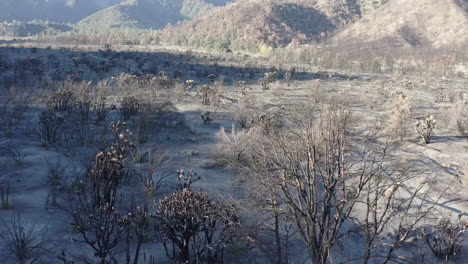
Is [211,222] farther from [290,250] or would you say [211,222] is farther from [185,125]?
[185,125]

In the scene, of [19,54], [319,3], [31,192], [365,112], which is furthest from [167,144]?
[319,3]

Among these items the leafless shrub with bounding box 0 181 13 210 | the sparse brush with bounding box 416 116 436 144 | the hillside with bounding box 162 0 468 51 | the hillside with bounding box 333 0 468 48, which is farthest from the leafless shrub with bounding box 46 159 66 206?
the hillside with bounding box 333 0 468 48

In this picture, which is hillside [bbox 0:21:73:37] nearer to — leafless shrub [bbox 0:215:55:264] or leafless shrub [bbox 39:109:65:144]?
leafless shrub [bbox 39:109:65:144]

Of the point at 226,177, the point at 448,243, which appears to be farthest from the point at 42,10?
the point at 448,243

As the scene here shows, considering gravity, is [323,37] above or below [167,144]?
above

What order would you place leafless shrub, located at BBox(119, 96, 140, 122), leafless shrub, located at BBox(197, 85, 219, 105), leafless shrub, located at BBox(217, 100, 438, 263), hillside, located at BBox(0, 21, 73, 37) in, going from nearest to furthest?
leafless shrub, located at BBox(217, 100, 438, 263) → leafless shrub, located at BBox(119, 96, 140, 122) → leafless shrub, located at BBox(197, 85, 219, 105) → hillside, located at BBox(0, 21, 73, 37)

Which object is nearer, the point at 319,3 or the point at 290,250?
the point at 290,250
